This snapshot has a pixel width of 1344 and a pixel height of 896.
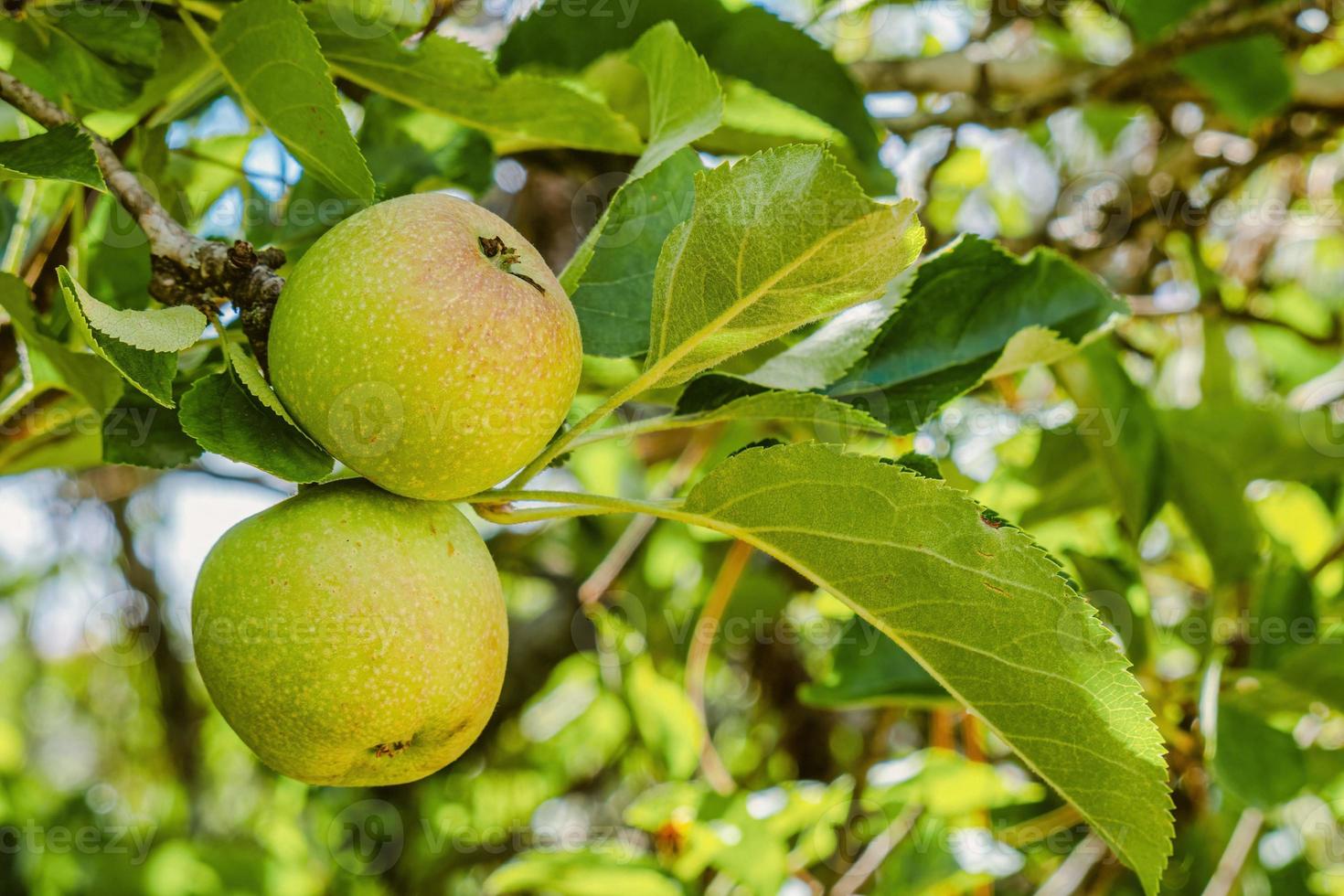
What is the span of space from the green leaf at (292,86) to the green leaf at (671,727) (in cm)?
140

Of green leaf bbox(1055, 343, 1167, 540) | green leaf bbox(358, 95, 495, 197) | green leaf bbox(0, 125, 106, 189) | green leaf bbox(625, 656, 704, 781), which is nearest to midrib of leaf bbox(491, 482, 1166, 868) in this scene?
green leaf bbox(0, 125, 106, 189)

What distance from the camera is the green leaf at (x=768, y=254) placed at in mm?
835

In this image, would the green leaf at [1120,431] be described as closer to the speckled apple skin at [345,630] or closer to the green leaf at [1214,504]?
the green leaf at [1214,504]

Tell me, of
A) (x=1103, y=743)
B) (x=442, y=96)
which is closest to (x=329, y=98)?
(x=442, y=96)

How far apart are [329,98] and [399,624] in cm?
46

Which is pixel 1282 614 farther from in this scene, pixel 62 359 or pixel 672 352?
pixel 62 359

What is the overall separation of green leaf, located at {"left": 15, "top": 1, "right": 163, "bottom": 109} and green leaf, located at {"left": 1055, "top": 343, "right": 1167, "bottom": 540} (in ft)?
4.02

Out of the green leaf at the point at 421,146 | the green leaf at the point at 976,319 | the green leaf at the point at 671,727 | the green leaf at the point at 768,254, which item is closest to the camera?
the green leaf at the point at 768,254

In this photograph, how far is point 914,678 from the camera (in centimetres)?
167

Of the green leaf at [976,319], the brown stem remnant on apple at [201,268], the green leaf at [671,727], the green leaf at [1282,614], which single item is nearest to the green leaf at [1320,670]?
the green leaf at [1282,614]

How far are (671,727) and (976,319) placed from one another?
3.98ft

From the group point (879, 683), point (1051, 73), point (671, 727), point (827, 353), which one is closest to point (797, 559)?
point (827, 353)

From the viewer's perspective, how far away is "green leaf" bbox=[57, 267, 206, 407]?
839 millimetres

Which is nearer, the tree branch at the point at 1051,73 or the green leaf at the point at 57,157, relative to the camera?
the green leaf at the point at 57,157
